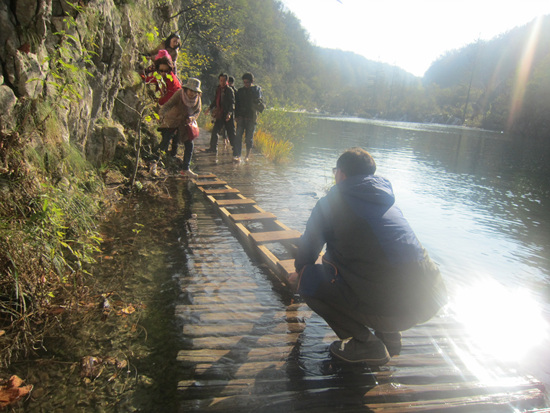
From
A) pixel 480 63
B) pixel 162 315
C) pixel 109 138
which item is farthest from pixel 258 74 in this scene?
pixel 480 63

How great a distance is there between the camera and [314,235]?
2359 mm

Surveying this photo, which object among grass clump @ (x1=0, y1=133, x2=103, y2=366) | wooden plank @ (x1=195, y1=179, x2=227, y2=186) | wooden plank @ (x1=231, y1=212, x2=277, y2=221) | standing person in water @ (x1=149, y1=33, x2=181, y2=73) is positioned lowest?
wooden plank @ (x1=231, y1=212, x2=277, y2=221)

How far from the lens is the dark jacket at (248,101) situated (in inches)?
352

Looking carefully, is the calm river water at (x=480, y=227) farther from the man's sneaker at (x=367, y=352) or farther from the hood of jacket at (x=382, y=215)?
the hood of jacket at (x=382, y=215)

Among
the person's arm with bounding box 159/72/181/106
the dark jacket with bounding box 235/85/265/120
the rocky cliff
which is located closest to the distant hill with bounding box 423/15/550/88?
the dark jacket with bounding box 235/85/265/120

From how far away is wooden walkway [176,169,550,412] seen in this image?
2.11m

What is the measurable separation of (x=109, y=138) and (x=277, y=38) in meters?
62.8

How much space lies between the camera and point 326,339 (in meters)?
2.69

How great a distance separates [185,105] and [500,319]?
5575mm

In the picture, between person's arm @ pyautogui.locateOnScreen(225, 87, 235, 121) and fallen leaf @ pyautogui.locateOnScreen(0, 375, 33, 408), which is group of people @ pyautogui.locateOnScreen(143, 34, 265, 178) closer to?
person's arm @ pyautogui.locateOnScreen(225, 87, 235, 121)

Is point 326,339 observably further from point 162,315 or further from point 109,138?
point 109,138

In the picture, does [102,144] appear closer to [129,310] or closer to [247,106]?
[129,310]

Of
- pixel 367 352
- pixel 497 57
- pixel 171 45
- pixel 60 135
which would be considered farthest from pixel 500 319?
pixel 497 57

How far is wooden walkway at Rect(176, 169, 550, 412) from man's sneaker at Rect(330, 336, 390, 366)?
0.24 feet
